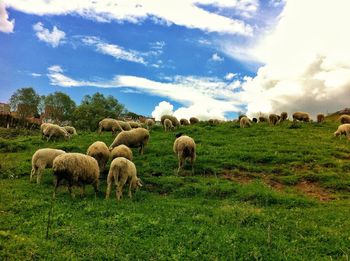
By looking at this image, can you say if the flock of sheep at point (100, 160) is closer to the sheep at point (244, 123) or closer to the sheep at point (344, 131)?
the sheep at point (344, 131)

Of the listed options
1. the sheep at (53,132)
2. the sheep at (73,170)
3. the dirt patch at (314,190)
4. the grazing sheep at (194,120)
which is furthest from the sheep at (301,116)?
the sheep at (73,170)

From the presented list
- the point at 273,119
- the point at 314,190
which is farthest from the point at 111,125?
the point at 314,190

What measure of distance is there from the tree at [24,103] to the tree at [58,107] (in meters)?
4.34

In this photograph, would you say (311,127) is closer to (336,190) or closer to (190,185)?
(336,190)

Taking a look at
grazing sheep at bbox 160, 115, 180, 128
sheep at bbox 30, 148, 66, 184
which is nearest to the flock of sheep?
sheep at bbox 30, 148, 66, 184

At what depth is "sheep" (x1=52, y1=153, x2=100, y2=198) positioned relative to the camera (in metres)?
17.7

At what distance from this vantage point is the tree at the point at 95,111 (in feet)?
282

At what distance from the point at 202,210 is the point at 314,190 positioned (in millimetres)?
8606

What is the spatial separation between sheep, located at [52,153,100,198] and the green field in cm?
88

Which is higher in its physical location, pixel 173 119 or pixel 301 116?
pixel 301 116

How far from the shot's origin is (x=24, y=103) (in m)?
114

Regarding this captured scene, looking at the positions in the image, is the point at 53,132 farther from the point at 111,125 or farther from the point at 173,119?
the point at 173,119

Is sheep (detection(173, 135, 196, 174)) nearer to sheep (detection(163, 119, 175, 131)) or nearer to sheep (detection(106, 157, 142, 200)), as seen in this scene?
sheep (detection(106, 157, 142, 200))

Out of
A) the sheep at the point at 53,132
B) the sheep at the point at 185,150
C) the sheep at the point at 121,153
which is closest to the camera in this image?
the sheep at the point at 121,153
